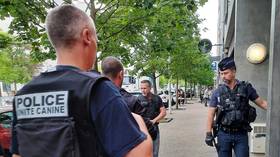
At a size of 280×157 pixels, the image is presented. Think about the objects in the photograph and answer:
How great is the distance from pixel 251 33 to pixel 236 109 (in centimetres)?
368

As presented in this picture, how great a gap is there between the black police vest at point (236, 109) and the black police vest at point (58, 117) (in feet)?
12.2

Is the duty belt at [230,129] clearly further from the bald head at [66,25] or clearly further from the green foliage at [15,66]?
the green foliage at [15,66]

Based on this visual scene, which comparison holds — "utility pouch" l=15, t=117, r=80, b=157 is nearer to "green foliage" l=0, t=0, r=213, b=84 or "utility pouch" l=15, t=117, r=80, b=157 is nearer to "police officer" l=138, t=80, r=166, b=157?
"police officer" l=138, t=80, r=166, b=157

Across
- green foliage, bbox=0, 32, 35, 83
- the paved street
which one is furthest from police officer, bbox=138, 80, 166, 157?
green foliage, bbox=0, 32, 35, 83

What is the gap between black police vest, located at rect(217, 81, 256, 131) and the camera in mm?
5262

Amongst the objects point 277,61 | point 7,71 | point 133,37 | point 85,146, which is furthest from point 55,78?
point 7,71

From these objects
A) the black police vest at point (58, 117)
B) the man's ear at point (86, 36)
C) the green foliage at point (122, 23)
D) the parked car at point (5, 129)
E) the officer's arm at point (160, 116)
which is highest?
the green foliage at point (122, 23)

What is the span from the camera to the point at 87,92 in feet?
5.69

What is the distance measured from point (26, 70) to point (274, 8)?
152 feet

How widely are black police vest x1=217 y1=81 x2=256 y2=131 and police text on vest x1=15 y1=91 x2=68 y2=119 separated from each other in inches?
146

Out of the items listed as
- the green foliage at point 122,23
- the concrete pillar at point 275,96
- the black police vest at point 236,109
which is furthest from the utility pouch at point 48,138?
the green foliage at point 122,23

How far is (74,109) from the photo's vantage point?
1.76 metres

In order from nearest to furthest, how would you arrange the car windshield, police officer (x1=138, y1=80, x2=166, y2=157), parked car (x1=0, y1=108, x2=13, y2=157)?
police officer (x1=138, y1=80, x2=166, y2=157), parked car (x1=0, y1=108, x2=13, y2=157), the car windshield

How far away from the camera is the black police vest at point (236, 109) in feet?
17.3
